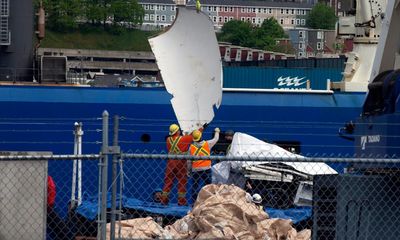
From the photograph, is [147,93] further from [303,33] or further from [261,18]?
[261,18]

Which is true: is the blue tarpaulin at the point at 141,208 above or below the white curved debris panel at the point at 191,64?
below

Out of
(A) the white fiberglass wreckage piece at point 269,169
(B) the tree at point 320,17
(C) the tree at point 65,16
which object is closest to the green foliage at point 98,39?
(C) the tree at point 65,16

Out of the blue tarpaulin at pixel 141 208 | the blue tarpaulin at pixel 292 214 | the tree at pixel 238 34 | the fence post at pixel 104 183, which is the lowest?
the tree at pixel 238 34

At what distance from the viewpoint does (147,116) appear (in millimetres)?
25562

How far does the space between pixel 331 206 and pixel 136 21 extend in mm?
110865

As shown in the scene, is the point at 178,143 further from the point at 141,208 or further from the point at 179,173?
the point at 141,208

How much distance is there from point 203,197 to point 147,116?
829 centimetres

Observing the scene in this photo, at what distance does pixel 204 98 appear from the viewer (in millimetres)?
22391

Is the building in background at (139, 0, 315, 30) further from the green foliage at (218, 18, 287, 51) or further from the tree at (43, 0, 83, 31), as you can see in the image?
the tree at (43, 0, 83, 31)

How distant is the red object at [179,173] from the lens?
1955 centimetres

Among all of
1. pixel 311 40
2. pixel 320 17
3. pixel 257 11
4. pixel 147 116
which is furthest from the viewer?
pixel 257 11

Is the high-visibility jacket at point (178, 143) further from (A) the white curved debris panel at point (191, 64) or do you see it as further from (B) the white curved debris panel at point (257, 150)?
(A) the white curved debris panel at point (191, 64)

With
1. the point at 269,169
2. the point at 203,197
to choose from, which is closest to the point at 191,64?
the point at 269,169

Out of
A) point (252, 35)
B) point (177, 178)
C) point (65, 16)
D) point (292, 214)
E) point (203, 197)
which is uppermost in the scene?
point (203, 197)
